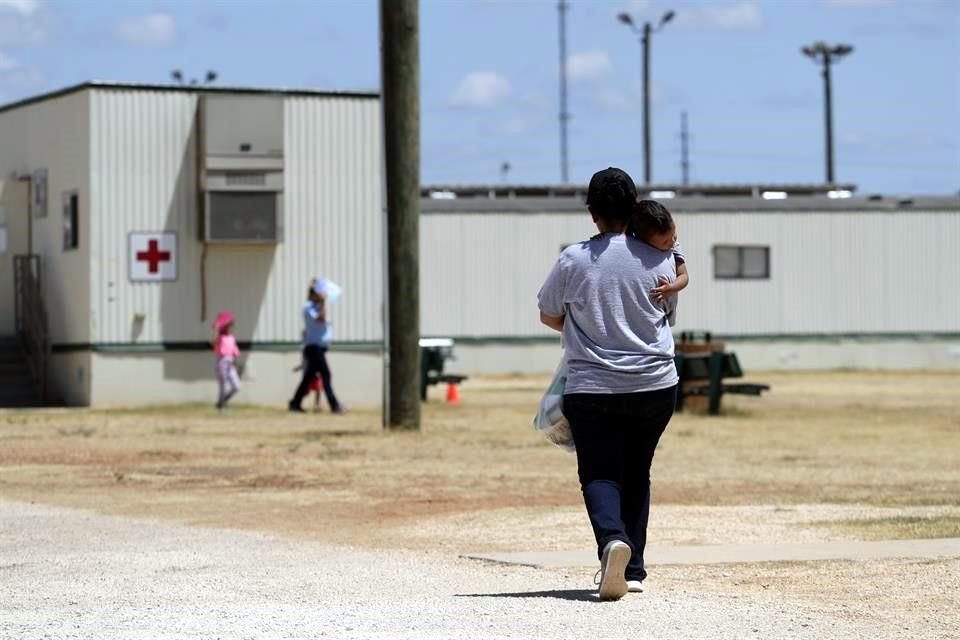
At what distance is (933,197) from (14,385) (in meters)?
22.7

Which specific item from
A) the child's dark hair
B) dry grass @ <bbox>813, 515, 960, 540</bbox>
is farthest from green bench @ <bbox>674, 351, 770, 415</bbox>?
the child's dark hair

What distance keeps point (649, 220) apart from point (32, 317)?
20510mm

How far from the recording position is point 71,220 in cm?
2725

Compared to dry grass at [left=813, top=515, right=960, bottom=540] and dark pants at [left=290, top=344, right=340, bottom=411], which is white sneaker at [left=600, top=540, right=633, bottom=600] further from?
dark pants at [left=290, top=344, right=340, bottom=411]

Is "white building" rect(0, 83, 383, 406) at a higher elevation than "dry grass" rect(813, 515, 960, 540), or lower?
higher

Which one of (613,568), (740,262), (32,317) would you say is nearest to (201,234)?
(32,317)

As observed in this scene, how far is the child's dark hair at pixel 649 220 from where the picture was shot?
8.83m

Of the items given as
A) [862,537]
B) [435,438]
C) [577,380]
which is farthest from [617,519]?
[435,438]

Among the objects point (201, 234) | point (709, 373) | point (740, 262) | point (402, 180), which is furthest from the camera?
point (740, 262)

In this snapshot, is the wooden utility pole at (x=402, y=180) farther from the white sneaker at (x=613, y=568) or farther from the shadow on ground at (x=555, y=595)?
the white sneaker at (x=613, y=568)

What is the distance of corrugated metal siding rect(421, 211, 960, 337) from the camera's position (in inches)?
1587

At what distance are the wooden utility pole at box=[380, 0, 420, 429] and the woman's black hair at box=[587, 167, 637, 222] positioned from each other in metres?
12.5

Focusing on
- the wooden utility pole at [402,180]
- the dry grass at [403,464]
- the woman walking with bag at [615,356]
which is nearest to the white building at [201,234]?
the dry grass at [403,464]

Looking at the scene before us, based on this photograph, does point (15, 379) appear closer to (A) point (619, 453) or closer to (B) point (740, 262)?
(B) point (740, 262)
